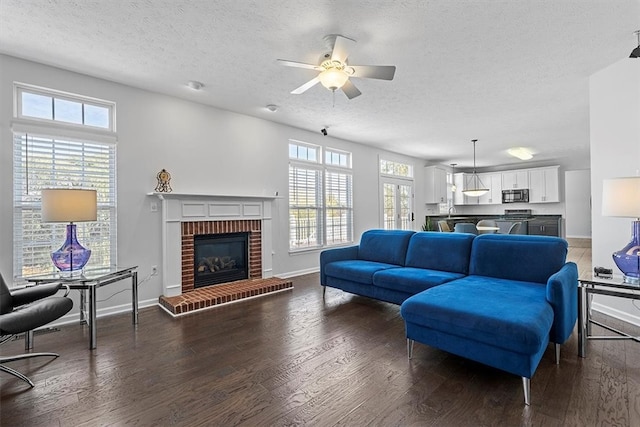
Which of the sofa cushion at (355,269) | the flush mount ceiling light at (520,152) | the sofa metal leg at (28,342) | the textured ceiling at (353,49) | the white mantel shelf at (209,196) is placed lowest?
the sofa metal leg at (28,342)

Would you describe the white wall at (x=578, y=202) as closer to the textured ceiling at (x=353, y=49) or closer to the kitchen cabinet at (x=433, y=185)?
the kitchen cabinet at (x=433, y=185)

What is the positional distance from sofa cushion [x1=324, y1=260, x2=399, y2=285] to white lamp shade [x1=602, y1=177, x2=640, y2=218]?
2189 mm

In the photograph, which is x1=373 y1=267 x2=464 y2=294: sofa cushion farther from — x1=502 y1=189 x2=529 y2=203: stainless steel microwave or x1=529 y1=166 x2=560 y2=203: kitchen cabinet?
x1=529 y1=166 x2=560 y2=203: kitchen cabinet

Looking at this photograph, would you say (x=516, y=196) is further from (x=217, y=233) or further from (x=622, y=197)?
(x=217, y=233)

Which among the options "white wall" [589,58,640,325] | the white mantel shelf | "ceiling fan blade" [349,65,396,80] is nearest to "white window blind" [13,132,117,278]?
the white mantel shelf

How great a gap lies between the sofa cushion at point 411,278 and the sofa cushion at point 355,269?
118 millimetres

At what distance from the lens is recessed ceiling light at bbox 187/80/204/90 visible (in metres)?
3.77

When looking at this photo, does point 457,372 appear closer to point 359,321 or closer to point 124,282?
point 359,321

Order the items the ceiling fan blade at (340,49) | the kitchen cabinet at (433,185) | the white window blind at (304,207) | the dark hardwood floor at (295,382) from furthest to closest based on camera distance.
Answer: the kitchen cabinet at (433,185) < the white window blind at (304,207) < the ceiling fan blade at (340,49) < the dark hardwood floor at (295,382)

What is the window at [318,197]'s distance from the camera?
5.81 m

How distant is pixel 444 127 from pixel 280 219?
3.60 metres

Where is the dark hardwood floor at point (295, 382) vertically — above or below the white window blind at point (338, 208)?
below

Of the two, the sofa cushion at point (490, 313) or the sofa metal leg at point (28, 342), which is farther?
the sofa metal leg at point (28, 342)

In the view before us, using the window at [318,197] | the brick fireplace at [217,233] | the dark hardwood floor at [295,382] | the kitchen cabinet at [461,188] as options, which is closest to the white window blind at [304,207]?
the window at [318,197]
